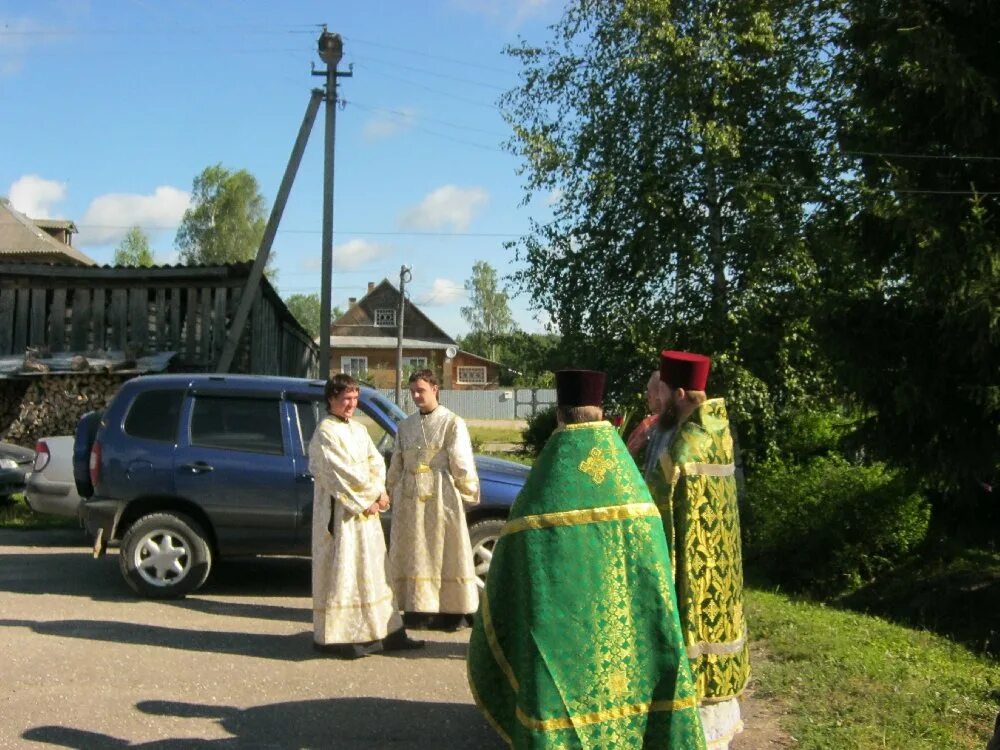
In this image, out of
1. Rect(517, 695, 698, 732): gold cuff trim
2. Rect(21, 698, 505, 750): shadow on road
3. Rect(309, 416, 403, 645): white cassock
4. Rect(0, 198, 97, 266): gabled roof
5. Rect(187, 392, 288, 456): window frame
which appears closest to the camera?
Rect(517, 695, 698, 732): gold cuff trim

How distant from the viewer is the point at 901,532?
47.8 feet

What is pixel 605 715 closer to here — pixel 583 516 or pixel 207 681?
pixel 583 516

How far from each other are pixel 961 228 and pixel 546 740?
32.7 feet

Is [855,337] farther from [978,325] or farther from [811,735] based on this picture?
[811,735]

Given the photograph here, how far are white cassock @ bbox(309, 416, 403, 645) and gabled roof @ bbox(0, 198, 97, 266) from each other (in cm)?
3202

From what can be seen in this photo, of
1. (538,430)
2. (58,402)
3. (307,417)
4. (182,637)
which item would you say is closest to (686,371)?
(182,637)

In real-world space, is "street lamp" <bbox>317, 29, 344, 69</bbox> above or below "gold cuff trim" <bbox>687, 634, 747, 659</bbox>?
above

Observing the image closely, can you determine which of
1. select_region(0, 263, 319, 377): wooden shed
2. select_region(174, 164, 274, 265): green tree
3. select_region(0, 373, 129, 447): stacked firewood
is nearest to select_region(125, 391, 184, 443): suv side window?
select_region(0, 373, 129, 447): stacked firewood

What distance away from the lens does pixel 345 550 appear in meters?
7.43

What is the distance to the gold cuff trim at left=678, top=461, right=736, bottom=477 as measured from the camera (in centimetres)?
502

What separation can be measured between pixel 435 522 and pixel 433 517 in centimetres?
4

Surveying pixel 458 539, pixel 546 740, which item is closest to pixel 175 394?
pixel 458 539

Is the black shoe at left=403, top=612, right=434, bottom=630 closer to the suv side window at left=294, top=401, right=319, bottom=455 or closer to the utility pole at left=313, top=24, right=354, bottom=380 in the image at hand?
the suv side window at left=294, top=401, right=319, bottom=455

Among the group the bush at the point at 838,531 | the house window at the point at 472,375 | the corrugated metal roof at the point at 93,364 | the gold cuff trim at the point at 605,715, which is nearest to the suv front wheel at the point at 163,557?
the gold cuff trim at the point at 605,715
